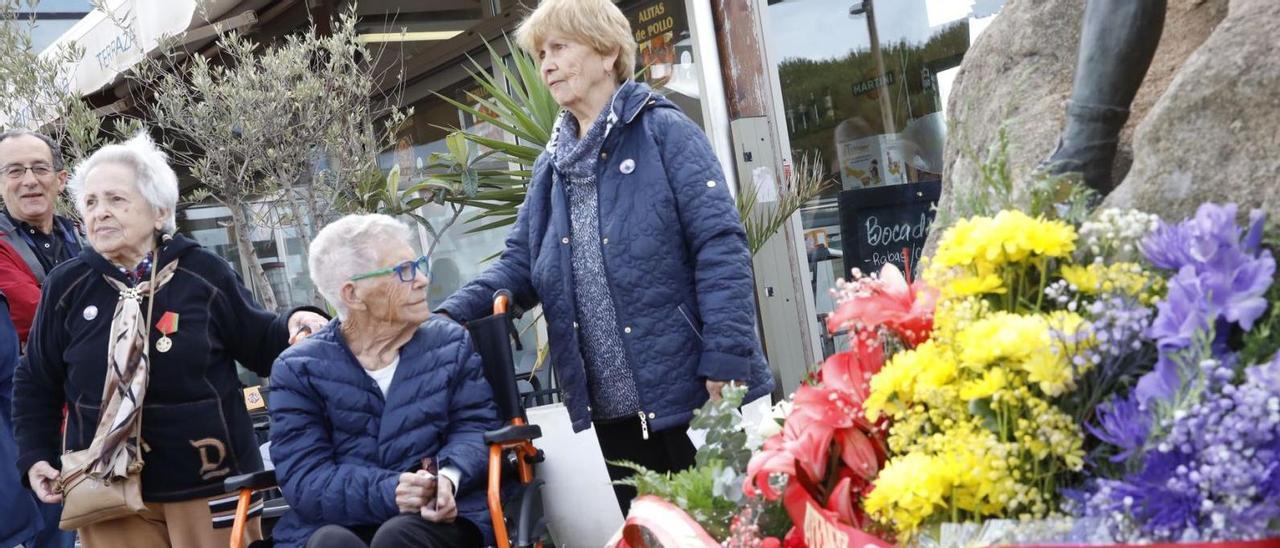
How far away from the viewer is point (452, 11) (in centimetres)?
909

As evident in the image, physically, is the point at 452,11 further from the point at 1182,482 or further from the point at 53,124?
the point at 1182,482

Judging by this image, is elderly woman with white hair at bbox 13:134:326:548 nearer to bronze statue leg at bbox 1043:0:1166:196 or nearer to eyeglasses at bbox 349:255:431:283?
eyeglasses at bbox 349:255:431:283

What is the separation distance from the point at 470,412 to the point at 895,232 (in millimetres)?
3132

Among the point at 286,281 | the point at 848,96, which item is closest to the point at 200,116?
the point at 848,96

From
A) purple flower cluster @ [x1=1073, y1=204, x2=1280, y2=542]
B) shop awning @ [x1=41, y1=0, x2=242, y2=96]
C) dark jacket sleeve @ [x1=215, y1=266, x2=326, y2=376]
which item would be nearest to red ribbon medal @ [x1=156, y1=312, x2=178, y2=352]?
dark jacket sleeve @ [x1=215, y1=266, x2=326, y2=376]

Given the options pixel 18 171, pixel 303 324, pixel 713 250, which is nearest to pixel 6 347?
pixel 18 171

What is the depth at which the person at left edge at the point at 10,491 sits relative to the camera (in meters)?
4.65

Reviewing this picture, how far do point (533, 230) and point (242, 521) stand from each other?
112cm

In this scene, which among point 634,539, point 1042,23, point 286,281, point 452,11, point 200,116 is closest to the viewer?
point 634,539

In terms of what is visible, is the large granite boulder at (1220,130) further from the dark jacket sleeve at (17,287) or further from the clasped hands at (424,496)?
the dark jacket sleeve at (17,287)

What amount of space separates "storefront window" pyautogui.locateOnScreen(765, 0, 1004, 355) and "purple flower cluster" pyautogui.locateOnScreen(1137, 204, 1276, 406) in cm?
466

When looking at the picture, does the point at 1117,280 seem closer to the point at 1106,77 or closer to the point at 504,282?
the point at 1106,77

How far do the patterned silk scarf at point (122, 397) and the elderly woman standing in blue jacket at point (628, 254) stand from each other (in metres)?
1.24

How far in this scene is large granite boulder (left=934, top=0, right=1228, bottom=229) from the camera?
2.27 m
